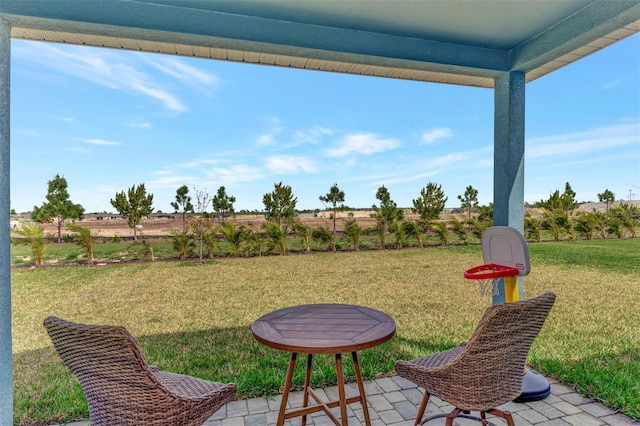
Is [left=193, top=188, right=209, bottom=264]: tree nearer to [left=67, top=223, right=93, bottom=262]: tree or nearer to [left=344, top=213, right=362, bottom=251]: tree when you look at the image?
[left=67, top=223, right=93, bottom=262]: tree

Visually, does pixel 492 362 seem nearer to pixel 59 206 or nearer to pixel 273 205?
pixel 273 205

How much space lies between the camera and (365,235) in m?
10.3

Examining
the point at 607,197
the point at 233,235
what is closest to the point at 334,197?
the point at 233,235

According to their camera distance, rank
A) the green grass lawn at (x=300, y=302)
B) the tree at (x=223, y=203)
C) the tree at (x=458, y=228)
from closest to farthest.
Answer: the green grass lawn at (x=300, y=302) → the tree at (x=223, y=203) → the tree at (x=458, y=228)

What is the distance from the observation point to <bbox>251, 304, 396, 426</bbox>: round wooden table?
1.61 metres

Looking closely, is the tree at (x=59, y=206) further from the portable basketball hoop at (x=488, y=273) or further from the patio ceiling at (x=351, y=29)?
the portable basketball hoop at (x=488, y=273)

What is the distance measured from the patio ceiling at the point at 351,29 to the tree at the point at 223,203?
6.85m

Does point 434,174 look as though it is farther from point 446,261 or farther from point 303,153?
point 303,153

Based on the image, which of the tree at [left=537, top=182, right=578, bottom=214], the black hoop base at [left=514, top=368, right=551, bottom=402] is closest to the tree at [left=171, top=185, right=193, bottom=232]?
the black hoop base at [left=514, top=368, right=551, bottom=402]

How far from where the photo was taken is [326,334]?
1.75 metres

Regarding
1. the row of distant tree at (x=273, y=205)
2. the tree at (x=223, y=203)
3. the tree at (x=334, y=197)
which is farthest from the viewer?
the tree at (x=334, y=197)

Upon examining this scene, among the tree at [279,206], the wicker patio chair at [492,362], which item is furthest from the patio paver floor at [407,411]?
the tree at [279,206]

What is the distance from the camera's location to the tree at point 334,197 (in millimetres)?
9969

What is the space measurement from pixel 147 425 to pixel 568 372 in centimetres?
301
